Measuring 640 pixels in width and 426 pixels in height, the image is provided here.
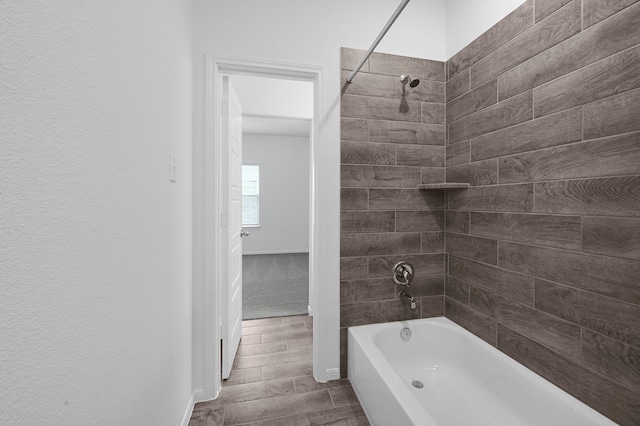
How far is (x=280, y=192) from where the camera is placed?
654 centimetres

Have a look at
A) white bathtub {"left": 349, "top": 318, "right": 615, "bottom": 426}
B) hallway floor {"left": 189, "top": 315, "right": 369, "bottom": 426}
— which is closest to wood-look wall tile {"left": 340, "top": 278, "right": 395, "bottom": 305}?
white bathtub {"left": 349, "top": 318, "right": 615, "bottom": 426}

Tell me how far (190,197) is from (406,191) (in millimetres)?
1484

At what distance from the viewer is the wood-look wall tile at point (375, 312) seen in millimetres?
1912

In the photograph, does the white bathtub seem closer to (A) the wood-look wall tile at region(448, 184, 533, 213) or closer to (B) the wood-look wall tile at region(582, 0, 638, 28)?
(A) the wood-look wall tile at region(448, 184, 533, 213)

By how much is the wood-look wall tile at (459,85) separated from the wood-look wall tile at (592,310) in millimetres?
1308

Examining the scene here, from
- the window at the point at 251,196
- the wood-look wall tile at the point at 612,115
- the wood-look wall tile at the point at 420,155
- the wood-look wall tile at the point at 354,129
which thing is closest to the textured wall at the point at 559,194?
the wood-look wall tile at the point at 612,115

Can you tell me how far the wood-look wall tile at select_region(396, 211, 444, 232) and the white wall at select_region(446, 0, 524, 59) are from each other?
1.20m

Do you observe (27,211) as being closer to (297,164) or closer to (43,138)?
(43,138)

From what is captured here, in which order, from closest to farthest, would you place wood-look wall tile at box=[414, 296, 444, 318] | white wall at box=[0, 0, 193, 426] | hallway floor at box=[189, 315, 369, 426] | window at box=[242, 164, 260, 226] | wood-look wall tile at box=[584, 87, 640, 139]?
white wall at box=[0, 0, 193, 426], wood-look wall tile at box=[584, 87, 640, 139], hallway floor at box=[189, 315, 369, 426], wood-look wall tile at box=[414, 296, 444, 318], window at box=[242, 164, 260, 226]

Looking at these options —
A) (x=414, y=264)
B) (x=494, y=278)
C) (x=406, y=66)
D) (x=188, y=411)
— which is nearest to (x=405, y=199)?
(x=414, y=264)

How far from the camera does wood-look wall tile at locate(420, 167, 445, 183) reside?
1.99 meters

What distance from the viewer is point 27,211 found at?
0.51 metres

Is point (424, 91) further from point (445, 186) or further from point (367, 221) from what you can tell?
point (367, 221)

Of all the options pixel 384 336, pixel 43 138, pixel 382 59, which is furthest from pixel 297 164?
pixel 43 138
